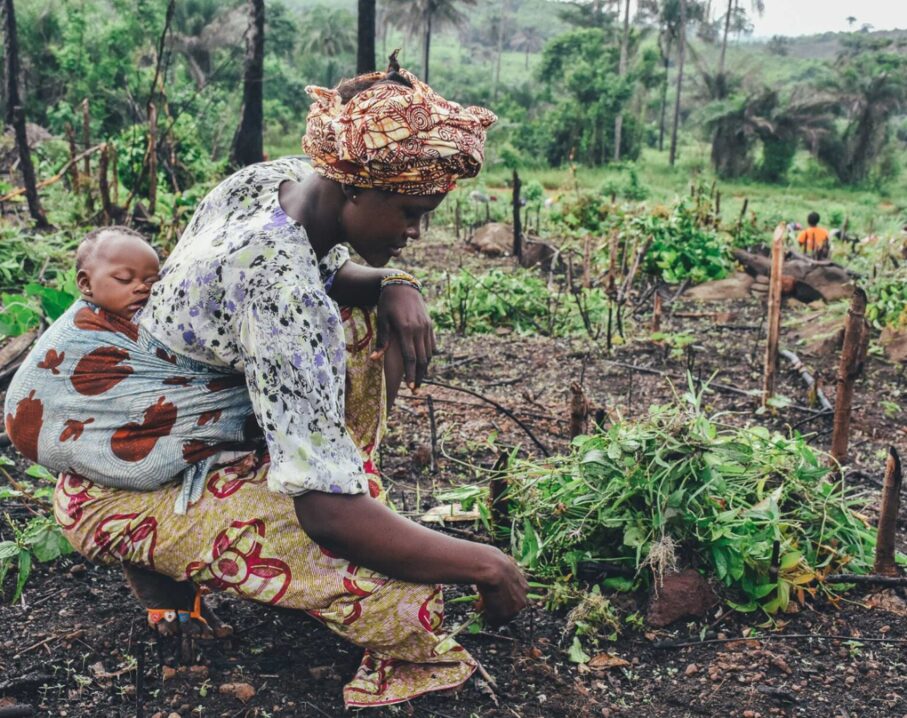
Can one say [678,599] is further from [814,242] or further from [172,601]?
[814,242]

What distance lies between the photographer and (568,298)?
242 inches

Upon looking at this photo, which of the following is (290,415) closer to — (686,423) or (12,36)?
(686,423)

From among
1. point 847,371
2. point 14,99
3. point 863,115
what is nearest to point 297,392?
point 847,371

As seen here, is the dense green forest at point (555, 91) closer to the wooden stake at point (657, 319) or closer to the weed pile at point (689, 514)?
the wooden stake at point (657, 319)

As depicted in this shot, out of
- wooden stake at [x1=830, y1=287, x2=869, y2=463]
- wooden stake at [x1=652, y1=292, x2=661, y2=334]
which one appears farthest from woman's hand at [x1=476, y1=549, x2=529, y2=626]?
wooden stake at [x1=652, y1=292, x2=661, y2=334]

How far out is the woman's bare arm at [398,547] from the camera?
154 cm

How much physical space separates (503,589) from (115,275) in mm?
1020

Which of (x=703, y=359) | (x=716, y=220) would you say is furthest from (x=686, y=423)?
(x=716, y=220)

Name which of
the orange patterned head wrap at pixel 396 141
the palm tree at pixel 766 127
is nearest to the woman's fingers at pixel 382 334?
the orange patterned head wrap at pixel 396 141

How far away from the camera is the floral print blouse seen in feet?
4.96

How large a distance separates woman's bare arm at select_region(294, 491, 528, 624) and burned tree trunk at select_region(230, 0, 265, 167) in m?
7.13

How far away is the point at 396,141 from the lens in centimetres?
154

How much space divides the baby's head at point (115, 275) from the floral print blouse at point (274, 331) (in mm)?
61

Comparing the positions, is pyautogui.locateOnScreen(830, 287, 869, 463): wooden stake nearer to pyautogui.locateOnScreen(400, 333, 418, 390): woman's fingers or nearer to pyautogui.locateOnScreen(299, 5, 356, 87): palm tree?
pyautogui.locateOnScreen(400, 333, 418, 390): woman's fingers
